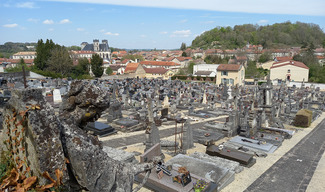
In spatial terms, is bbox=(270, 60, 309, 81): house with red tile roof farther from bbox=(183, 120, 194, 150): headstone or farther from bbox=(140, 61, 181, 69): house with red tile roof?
bbox=(183, 120, 194, 150): headstone

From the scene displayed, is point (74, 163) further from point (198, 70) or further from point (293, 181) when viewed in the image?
point (198, 70)

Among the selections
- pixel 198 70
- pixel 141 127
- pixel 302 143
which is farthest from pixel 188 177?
pixel 198 70

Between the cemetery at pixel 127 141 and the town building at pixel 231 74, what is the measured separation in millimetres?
20459

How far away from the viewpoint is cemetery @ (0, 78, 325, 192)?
168cm

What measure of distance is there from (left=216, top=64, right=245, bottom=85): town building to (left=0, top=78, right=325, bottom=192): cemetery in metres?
20.5

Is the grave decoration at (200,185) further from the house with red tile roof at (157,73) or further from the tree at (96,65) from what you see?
the house with red tile roof at (157,73)

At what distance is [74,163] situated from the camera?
189cm

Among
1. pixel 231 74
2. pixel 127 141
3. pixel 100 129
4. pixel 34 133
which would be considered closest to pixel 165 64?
pixel 231 74

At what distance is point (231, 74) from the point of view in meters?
44.8

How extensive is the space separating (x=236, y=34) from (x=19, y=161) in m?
126

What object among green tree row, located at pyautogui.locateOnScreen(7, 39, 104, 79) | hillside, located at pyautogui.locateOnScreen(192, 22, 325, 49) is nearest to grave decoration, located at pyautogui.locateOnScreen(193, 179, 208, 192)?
green tree row, located at pyautogui.locateOnScreen(7, 39, 104, 79)

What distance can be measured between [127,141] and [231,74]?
121ft

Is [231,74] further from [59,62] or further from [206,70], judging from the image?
[59,62]

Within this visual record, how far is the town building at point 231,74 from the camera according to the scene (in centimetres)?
4438
